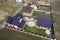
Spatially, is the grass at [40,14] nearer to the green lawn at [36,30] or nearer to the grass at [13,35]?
the green lawn at [36,30]

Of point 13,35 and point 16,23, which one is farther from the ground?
point 16,23

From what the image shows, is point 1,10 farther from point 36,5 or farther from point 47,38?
point 47,38

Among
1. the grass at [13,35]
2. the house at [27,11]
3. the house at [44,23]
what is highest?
the house at [27,11]

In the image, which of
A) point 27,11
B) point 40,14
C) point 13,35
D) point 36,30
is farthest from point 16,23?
point 40,14

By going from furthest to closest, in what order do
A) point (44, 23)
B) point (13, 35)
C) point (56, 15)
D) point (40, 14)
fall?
point (56, 15) < point (40, 14) < point (44, 23) < point (13, 35)

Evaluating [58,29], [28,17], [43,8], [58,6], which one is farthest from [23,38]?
[58,6]

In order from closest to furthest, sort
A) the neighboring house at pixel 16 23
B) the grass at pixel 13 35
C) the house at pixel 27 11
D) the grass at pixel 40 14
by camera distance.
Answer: the grass at pixel 13 35 → the neighboring house at pixel 16 23 → the house at pixel 27 11 → the grass at pixel 40 14

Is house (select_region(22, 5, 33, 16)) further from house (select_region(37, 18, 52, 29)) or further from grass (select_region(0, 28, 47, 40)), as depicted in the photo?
grass (select_region(0, 28, 47, 40))

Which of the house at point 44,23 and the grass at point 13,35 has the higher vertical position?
the house at point 44,23

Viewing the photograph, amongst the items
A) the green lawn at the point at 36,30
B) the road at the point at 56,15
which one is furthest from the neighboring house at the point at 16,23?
the road at the point at 56,15

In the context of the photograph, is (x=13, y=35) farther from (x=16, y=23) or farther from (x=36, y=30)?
(x=36, y=30)

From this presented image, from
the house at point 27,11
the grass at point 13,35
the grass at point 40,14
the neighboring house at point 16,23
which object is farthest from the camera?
the grass at point 40,14
